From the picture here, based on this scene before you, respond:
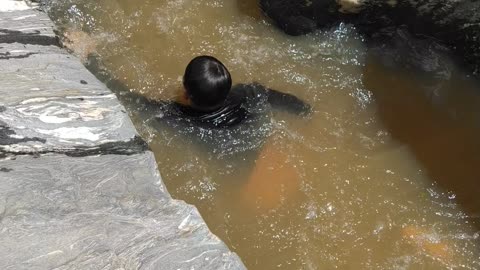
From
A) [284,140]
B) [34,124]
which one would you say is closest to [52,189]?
[34,124]

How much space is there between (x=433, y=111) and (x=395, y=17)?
694mm

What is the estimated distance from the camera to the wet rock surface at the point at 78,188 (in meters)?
1.73

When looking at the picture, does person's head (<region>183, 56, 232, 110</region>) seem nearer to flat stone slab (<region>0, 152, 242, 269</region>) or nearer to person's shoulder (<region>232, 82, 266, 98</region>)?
person's shoulder (<region>232, 82, 266, 98</region>)

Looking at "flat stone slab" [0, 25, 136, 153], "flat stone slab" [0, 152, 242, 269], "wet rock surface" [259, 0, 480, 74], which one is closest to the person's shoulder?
"wet rock surface" [259, 0, 480, 74]

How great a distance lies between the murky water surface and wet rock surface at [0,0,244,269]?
0.64 metres

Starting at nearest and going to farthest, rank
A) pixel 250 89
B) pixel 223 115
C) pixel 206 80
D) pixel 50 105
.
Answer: pixel 50 105 < pixel 206 80 < pixel 223 115 < pixel 250 89

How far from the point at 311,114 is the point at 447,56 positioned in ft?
3.46

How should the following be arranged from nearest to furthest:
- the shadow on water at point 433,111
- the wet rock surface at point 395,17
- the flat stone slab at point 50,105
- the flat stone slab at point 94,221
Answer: the flat stone slab at point 94,221, the flat stone slab at point 50,105, the shadow on water at point 433,111, the wet rock surface at point 395,17

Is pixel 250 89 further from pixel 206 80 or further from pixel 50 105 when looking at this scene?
pixel 50 105

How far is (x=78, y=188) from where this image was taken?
6.29 feet

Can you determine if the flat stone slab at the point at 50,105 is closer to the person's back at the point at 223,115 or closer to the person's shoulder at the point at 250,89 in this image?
the person's back at the point at 223,115

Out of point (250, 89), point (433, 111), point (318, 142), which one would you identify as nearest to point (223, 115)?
point (250, 89)

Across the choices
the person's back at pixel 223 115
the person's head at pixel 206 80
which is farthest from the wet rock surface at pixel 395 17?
the person's head at pixel 206 80

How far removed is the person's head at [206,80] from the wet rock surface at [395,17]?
3.33 ft
